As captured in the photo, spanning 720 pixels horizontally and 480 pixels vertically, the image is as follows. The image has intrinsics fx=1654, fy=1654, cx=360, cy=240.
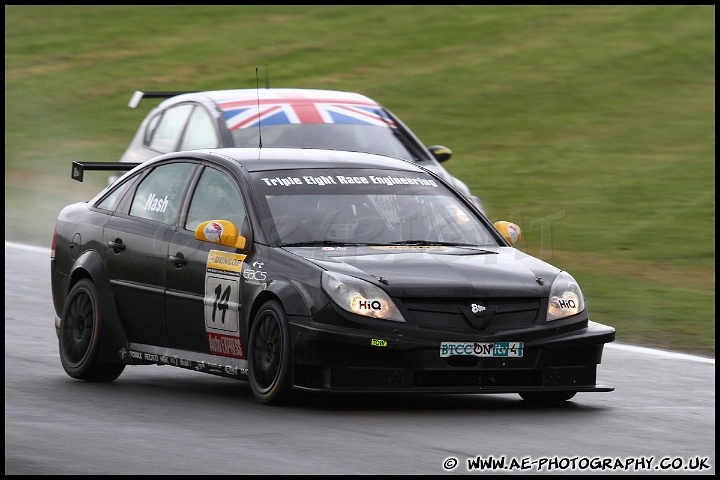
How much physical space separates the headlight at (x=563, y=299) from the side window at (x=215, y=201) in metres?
1.83

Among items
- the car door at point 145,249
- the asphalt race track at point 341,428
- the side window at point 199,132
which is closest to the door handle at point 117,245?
the car door at point 145,249

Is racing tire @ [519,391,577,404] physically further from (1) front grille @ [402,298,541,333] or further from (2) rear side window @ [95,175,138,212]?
(2) rear side window @ [95,175,138,212]

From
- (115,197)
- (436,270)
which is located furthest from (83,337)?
(436,270)

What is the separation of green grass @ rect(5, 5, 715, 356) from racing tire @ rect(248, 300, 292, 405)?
13.3 ft

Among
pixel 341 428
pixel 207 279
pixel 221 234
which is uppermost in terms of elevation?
pixel 221 234

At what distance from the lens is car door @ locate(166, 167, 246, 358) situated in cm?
898

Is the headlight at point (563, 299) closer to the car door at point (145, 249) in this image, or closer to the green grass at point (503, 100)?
the car door at point (145, 249)

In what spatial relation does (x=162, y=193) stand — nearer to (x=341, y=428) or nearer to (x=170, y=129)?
(x=341, y=428)

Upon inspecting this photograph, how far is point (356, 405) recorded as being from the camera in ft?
28.7

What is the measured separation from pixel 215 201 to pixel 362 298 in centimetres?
157

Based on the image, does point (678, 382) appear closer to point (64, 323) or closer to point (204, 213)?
point (204, 213)

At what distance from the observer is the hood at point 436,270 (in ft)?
27.7

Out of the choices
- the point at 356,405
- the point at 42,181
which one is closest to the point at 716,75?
the point at 42,181

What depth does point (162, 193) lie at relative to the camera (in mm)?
10016
